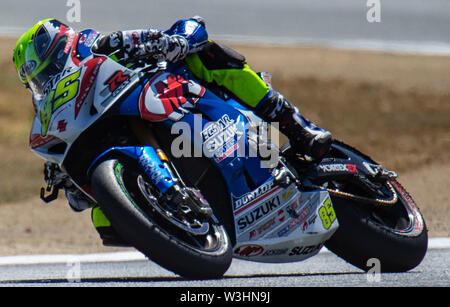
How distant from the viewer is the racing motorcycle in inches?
149

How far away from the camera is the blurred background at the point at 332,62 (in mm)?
10523

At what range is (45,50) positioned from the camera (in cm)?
432

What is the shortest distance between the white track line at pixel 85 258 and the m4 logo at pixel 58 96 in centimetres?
176

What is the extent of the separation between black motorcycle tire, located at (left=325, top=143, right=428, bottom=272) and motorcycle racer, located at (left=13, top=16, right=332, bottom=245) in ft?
1.22

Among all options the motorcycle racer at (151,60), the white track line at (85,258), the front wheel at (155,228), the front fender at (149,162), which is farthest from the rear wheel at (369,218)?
the front fender at (149,162)

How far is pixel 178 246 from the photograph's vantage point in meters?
3.68

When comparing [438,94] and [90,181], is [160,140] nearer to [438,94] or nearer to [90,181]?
[90,181]

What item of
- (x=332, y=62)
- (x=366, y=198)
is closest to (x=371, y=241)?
(x=366, y=198)

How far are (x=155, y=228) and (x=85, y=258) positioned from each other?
7.56 ft

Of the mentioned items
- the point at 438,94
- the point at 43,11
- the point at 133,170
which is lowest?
the point at 438,94

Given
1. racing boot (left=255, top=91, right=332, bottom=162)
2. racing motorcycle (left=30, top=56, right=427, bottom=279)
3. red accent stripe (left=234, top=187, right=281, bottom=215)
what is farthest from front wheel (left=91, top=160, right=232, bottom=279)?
racing boot (left=255, top=91, right=332, bottom=162)
